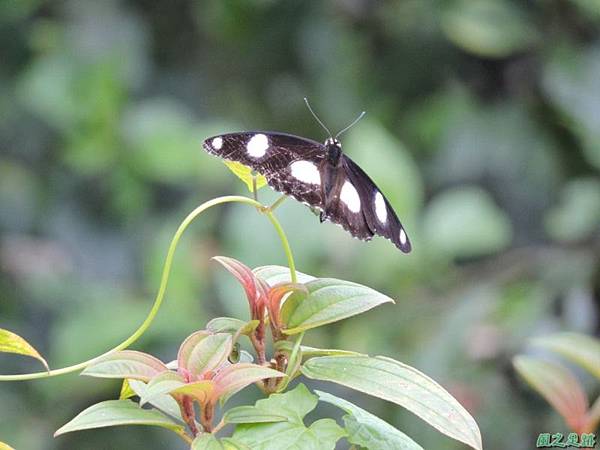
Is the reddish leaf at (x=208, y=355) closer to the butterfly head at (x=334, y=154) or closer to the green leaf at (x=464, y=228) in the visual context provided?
the butterfly head at (x=334, y=154)

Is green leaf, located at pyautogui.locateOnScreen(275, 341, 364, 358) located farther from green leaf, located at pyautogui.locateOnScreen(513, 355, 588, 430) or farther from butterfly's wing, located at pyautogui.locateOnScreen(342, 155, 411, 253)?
green leaf, located at pyautogui.locateOnScreen(513, 355, 588, 430)

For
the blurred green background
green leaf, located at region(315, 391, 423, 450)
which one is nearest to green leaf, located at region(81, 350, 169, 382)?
green leaf, located at region(315, 391, 423, 450)

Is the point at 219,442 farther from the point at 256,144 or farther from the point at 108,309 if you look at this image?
the point at 108,309

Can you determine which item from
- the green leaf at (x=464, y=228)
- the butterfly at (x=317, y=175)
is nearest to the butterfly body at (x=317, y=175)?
the butterfly at (x=317, y=175)

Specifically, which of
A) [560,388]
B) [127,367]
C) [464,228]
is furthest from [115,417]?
[464,228]

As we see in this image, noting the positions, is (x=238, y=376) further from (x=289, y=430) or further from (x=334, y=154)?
(x=334, y=154)

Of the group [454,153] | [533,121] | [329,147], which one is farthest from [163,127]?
[329,147]
